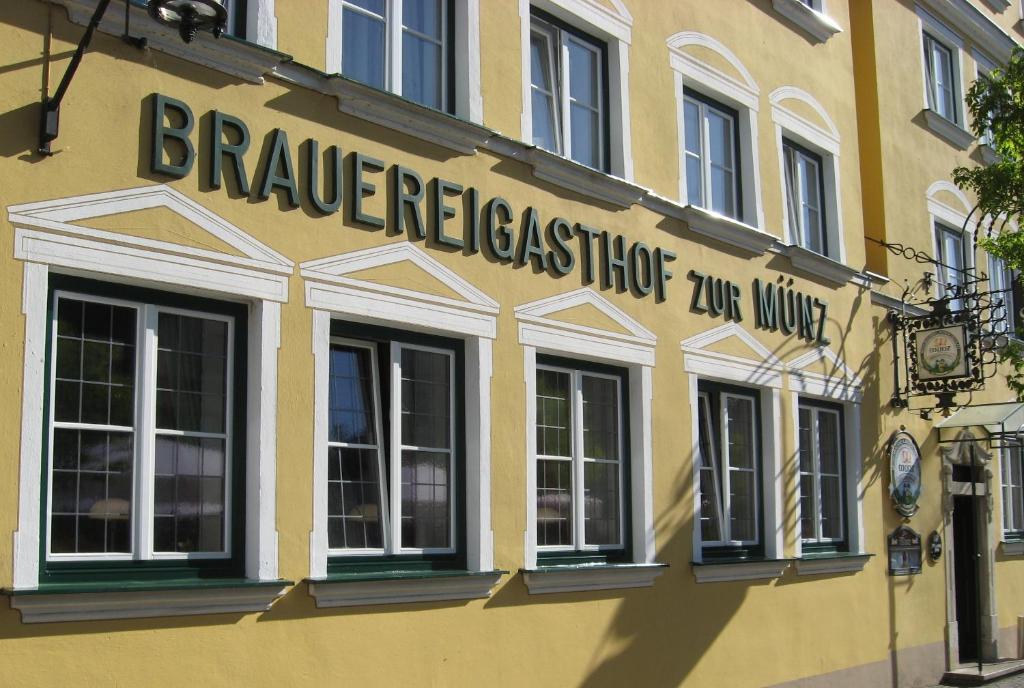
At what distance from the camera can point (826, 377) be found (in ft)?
45.7

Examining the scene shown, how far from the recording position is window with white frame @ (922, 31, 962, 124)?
59.0 ft

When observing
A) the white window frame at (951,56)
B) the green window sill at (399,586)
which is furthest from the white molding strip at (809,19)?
the green window sill at (399,586)

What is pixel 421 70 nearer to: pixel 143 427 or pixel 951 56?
pixel 143 427

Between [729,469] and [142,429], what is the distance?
22.2ft

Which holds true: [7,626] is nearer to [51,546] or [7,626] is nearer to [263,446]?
[51,546]

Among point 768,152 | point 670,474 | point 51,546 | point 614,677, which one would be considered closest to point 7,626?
point 51,546

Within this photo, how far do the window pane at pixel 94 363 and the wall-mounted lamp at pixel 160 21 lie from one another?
953 mm

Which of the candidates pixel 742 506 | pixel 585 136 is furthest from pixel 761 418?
pixel 585 136

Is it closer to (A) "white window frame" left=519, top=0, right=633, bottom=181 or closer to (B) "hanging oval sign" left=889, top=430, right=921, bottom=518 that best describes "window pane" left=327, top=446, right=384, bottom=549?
(A) "white window frame" left=519, top=0, right=633, bottom=181

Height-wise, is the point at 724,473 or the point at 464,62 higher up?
the point at 464,62

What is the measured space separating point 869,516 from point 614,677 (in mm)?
5622

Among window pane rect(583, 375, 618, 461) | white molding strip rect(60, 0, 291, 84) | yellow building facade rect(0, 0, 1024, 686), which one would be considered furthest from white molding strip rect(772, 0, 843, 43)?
white molding strip rect(60, 0, 291, 84)

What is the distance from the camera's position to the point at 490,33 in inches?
382

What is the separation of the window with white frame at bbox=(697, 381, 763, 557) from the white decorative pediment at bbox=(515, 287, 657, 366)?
1.34 m
